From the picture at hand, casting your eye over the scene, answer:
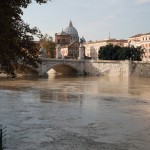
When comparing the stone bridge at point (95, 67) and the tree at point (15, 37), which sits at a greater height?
the tree at point (15, 37)

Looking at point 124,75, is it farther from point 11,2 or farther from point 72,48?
point 11,2

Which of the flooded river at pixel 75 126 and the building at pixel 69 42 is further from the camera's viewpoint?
the building at pixel 69 42

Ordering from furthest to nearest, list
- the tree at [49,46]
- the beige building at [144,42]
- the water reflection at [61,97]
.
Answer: the beige building at [144,42] → the tree at [49,46] → the water reflection at [61,97]

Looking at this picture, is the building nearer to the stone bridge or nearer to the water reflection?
the stone bridge

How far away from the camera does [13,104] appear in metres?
15.1

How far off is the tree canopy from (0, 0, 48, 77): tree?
4142cm

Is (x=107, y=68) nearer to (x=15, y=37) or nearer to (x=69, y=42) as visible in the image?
(x=69, y=42)

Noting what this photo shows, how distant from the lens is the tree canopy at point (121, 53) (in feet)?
158

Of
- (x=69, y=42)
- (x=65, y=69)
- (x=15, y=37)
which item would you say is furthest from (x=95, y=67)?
(x=15, y=37)

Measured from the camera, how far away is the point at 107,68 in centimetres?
4422

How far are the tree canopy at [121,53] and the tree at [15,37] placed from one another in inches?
1631

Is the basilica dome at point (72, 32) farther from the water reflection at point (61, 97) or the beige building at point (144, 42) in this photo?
the water reflection at point (61, 97)

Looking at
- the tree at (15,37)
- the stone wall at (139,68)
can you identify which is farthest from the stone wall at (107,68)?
the tree at (15,37)

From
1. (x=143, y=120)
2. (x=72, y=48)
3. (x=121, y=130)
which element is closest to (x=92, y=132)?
(x=121, y=130)
